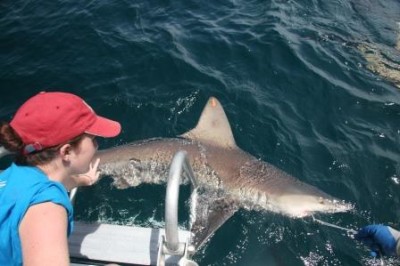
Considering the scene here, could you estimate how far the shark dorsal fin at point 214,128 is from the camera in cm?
524

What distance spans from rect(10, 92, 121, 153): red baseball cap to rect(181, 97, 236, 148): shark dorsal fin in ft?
9.66

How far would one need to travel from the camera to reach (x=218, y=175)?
16.3ft

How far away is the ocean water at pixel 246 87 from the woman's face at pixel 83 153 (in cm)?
209

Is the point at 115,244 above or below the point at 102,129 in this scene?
below

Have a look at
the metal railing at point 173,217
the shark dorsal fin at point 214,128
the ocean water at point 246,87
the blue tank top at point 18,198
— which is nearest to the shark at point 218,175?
the shark dorsal fin at point 214,128

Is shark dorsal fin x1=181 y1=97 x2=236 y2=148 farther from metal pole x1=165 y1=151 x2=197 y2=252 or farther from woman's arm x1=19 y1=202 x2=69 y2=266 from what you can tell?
woman's arm x1=19 y1=202 x2=69 y2=266

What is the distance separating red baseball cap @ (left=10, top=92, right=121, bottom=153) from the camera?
2266 millimetres

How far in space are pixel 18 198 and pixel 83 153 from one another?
0.49m

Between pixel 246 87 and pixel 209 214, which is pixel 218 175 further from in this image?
pixel 246 87

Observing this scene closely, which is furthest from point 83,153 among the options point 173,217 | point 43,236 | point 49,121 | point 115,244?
point 115,244

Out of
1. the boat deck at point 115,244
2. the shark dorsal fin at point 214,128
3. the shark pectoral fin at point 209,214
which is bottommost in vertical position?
the shark pectoral fin at point 209,214

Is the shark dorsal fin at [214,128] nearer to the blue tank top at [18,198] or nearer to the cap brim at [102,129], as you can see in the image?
the cap brim at [102,129]

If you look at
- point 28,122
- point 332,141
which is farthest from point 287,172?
point 28,122

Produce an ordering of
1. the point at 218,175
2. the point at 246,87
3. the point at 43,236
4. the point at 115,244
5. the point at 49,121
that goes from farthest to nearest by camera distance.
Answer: the point at 246,87, the point at 218,175, the point at 115,244, the point at 49,121, the point at 43,236
